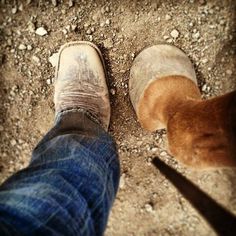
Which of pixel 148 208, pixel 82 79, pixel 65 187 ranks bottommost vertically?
pixel 65 187

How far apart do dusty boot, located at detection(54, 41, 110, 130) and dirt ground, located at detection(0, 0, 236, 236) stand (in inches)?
2.1

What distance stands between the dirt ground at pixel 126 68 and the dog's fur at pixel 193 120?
0.27m

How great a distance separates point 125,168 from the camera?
158 centimetres

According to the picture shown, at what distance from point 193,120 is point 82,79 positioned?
0.60 meters

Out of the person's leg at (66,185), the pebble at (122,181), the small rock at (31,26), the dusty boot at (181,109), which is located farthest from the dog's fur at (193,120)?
the small rock at (31,26)

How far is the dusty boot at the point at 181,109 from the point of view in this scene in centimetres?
88

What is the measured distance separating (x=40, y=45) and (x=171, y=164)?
0.75 metres

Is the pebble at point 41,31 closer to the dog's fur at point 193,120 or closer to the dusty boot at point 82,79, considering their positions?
the dusty boot at point 82,79

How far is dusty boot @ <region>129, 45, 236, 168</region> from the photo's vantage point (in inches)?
34.4

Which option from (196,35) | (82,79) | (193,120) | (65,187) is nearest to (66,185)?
(65,187)

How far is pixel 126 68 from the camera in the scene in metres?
1.47

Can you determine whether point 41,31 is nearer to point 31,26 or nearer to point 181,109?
point 31,26

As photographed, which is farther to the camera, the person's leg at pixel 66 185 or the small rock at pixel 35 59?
the small rock at pixel 35 59

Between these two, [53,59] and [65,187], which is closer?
[65,187]
